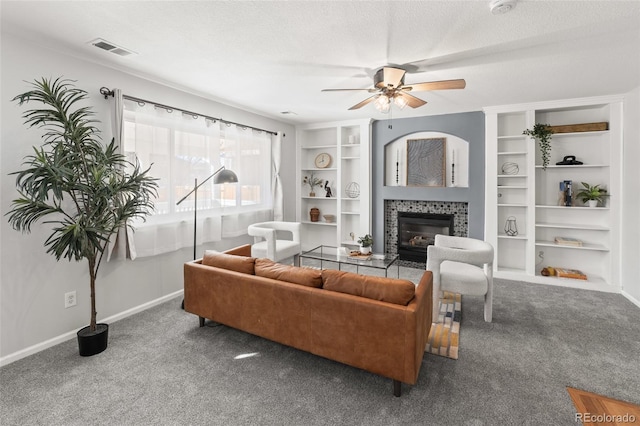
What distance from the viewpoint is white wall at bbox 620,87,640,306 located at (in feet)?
12.2

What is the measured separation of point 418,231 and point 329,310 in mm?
3695

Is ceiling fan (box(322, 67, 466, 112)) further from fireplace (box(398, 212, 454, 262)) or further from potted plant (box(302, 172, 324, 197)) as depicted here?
potted plant (box(302, 172, 324, 197))

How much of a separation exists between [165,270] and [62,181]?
68.6 inches

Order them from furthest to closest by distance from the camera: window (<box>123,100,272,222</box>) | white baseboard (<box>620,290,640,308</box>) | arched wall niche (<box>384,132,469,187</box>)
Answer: arched wall niche (<box>384,132,469,187</box>)
white baseboard (<box>620,290,640,308</box>)
window (<box>123,100,272,222</box>)

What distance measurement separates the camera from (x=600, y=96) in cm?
408

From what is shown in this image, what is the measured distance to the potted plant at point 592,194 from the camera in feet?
13.8

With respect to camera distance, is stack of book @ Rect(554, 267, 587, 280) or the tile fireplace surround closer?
stack of book @ Rect(554, 267, 587, 280)

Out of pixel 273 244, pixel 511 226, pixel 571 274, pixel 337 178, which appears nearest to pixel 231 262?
pixel 273 244

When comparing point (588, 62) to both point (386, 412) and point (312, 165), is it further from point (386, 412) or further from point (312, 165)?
point (312, 165)

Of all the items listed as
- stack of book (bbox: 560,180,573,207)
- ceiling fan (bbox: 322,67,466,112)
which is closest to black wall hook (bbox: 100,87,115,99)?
ceiling fan (bbox: 322,67,466,112)

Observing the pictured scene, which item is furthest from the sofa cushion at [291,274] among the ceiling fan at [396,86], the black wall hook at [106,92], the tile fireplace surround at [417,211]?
the tile fireplace surround at [417,211]

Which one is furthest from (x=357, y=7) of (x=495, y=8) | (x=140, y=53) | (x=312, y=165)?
(x=312, y=165)

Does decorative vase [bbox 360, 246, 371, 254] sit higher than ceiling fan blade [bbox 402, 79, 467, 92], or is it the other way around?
ceiling fan blade [bbox 402, 79, 467, 92]

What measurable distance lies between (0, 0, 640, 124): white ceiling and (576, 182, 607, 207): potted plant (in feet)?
4.05
